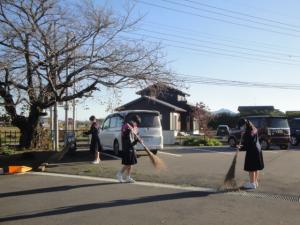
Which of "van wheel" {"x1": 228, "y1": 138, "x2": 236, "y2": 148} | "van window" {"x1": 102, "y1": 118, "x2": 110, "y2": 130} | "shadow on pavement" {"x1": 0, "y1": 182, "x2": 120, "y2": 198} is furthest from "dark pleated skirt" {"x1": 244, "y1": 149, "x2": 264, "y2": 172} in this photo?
"van wheel" {"x1": 228, "y1": 138, "x2": 236, "y2": 148}

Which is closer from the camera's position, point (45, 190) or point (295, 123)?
point (45, 190)

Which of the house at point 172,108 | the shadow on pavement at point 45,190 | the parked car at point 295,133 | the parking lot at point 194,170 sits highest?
A: the house at point 172,108

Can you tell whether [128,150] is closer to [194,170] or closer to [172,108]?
[194,170]

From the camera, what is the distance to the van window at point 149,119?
63.2 feet

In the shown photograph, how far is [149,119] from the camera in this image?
19.5 metres

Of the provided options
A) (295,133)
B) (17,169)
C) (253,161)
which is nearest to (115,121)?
(17,169)

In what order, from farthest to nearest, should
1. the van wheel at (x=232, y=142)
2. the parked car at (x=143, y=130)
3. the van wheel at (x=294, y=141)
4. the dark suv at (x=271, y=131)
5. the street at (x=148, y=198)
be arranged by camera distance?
the van wheel at (x=294, y=141)
the van wheel at (x=232, y=142)
the dark suv at (x=271, y=131)
the parked car at (x=143, y=130)
the street at (x=148, y=198)

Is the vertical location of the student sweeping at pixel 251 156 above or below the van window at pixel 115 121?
below

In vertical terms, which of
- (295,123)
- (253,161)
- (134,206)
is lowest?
(134,206)

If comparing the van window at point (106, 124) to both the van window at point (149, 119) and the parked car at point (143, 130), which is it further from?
the van window at point (149, 119)

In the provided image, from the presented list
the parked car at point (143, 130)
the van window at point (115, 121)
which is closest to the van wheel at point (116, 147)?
the parked car at point (143, 130)

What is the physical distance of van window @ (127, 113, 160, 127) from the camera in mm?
19253

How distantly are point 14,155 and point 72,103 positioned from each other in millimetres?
6218

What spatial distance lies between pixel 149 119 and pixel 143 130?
597 mm
